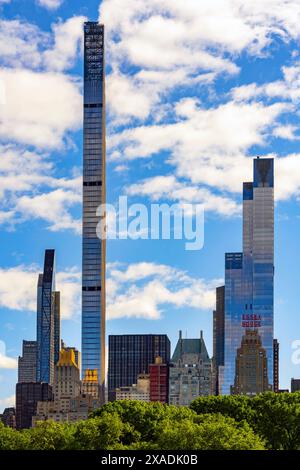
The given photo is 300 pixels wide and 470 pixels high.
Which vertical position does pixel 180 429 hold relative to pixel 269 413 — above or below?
below

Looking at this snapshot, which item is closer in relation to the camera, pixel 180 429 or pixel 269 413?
pixel 180 429

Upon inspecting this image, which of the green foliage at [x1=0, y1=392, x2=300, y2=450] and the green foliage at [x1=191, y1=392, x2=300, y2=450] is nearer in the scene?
the green foliage at [x1=0, y1=392, x2=300, y2=450]

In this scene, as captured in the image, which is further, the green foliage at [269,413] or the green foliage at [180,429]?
the green foliage at [269,413]

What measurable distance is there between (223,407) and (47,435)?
86.9 feet

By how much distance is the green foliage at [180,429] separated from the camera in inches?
2303

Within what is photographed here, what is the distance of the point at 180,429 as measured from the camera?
199 feet

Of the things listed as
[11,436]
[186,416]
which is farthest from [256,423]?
[11,436]

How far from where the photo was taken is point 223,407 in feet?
300

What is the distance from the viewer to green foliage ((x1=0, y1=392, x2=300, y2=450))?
192ft
